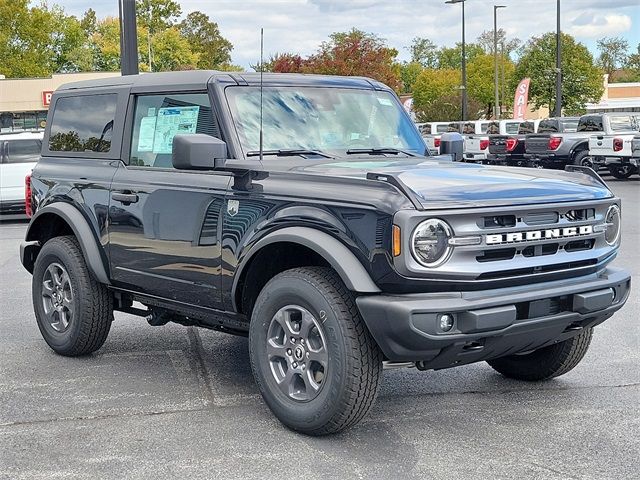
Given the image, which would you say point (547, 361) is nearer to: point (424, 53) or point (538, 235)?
point (538, 235)

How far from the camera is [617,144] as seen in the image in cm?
2388

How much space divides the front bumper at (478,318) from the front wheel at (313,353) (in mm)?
161

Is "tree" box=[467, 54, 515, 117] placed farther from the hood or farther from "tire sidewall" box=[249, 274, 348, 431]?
"tire sidewall" box=[249, 274, 348, 431]

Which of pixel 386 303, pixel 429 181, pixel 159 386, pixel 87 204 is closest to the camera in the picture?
pixel 386 303

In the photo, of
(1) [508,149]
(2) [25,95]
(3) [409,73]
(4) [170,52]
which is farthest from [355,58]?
(3) [409,73]

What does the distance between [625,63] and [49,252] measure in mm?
140086

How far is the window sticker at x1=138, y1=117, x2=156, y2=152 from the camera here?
601 centimetres

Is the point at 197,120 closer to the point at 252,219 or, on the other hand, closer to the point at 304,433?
the point at 252,219

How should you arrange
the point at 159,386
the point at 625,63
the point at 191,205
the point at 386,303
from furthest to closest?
1. the point at 625,63
2. the point at 159,386
3. the point at 191,205
4. the point at 386,303

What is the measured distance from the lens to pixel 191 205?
17.7 ft

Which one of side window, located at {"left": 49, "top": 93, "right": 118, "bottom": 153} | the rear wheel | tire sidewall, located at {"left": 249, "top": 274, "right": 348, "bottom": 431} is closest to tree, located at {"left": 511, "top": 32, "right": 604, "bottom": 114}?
the rear wheel

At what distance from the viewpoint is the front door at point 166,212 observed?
17.4 ft

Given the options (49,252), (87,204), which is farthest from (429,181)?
(49,252)

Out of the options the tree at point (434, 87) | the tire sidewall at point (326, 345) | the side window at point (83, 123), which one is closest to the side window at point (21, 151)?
the side window at point (83, 123)
